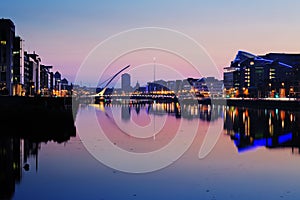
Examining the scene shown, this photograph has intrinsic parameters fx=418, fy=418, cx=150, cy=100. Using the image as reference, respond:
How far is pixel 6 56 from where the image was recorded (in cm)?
8056

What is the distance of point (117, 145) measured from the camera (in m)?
28.4

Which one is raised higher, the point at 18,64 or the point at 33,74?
the point at 33,74

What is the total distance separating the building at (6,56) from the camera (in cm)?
7906

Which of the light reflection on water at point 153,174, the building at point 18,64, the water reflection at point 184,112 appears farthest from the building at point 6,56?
the light reflection on water at point 153,174

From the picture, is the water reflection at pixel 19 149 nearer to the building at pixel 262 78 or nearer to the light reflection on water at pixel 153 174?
the light reflection on water at pixel 153 174

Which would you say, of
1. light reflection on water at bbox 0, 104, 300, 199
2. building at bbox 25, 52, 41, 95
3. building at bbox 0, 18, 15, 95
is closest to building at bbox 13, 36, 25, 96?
building at bbox 0, 18, 15, 95

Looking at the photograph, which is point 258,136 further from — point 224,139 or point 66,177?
point 66,177

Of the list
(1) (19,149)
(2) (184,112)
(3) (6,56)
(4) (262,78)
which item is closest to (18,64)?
(3) (6,56)

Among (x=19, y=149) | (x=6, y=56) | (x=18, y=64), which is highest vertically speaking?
(x=6, y=56)

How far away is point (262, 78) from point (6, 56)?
103079 millimetres

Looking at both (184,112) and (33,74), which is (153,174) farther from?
(33,74)

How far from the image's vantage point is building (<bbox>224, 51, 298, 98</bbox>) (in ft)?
401

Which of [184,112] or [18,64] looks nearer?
[184,112]

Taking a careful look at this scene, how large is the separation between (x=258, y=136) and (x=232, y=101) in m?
89.1
